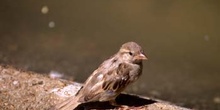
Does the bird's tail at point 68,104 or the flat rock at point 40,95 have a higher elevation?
the flat rock at point 40,95

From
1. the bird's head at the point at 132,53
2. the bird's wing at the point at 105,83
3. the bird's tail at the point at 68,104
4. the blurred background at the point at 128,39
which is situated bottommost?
the bird's tail at the point at 68,104

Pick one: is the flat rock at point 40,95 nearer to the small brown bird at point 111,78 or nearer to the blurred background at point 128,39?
the small brown bird at point 111,78

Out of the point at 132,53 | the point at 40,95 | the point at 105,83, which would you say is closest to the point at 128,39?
the point at 40,95

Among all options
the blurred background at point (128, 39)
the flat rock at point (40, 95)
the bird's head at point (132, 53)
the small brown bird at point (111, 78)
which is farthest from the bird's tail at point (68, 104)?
the blurred background at point (128, 39)

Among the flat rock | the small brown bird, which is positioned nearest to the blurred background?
the flat rock

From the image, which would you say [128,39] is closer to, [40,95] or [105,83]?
[40,95]

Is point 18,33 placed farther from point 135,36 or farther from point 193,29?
point 193,29

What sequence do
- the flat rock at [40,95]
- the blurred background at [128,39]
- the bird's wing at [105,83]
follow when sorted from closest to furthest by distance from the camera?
the bird's wing at [105,83], the flat rock at [40,95], the blurred background at [128,39]
